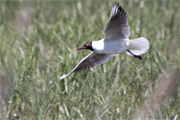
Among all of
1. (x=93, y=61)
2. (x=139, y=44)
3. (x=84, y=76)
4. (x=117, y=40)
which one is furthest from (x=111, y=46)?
(x=84, y=76)

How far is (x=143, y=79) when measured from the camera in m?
3.54

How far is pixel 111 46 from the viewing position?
3127 mm

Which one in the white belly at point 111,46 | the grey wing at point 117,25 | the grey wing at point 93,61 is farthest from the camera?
the grey wing at point 93,61

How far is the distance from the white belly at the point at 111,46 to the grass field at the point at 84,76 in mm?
401

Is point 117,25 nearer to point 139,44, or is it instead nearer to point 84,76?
point 139,44

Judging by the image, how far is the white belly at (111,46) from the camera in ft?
10.2

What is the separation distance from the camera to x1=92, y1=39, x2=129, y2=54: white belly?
3113mm

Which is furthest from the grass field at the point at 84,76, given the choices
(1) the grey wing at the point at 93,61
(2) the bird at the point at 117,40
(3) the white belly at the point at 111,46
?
(3) the white belly at the point at 111,46

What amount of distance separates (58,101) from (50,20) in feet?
8.43

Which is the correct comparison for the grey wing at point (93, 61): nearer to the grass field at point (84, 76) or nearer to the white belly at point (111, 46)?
the grass field at point (84, 76)

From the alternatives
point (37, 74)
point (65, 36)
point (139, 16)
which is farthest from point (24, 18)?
point (37, 74)

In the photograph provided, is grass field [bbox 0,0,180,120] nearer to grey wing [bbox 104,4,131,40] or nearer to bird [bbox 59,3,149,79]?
bird [bbox 59,3,149,79]

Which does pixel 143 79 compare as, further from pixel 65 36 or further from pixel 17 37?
pixel 17 37

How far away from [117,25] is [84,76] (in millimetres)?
778
